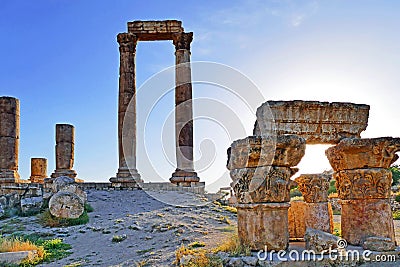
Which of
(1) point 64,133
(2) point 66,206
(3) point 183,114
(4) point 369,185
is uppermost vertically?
(3) point 183,114

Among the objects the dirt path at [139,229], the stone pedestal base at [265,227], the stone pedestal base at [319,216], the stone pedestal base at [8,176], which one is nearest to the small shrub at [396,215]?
the dirt path at [139,229]

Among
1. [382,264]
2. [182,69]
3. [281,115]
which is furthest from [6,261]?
[182,69]

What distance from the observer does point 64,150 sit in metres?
22.1

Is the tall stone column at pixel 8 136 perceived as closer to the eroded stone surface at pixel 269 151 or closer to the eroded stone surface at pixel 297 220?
the eroded stone surface at pixel 297 220

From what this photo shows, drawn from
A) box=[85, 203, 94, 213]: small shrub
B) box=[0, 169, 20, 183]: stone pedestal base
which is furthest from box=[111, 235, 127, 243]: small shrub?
box=[0, 169, 20, 183]: stone pedestal base

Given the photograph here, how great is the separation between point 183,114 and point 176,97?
103 centimetres

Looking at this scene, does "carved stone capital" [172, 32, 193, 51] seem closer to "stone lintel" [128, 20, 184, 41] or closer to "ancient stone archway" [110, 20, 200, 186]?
"ancient stone archway" [110, 20, 200, 186]

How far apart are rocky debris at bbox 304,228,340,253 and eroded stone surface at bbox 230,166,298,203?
2.55 ft

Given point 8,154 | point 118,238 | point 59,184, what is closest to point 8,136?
point 8,154

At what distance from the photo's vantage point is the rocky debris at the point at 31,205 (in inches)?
575

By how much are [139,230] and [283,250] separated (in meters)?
5.18

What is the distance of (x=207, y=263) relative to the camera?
281 inches

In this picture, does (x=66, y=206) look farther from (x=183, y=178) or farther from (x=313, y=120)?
(x=313, y=120)

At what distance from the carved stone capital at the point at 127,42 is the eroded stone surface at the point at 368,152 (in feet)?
47.2
